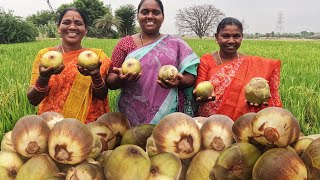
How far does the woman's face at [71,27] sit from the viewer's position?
3.01 m

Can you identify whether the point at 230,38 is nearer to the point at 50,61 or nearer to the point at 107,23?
the point at 50,61

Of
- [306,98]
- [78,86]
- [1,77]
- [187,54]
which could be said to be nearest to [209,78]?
[187,54]

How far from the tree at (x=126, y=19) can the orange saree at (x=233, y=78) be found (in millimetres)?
54443

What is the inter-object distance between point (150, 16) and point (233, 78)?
2.78 ft

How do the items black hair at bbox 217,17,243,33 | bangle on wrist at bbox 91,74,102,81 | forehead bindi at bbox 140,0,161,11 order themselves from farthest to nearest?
black hair at bbox 217,17,243,33, forehead bindi at bbox 140,0,161,11, bangle on wrist at bbox 91,74,102,81

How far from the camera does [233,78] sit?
312cm

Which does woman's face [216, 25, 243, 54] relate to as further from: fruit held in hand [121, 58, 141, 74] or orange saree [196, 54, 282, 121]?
fruit held in hand [121, 58, 141, 74]

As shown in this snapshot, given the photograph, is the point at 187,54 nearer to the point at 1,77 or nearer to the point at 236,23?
the point at 236,23

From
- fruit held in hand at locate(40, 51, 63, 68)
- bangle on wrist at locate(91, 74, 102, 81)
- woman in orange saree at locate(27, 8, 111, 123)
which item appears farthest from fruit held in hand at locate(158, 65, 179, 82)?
fruit held in hand at locate(40, 51, 63, 68)

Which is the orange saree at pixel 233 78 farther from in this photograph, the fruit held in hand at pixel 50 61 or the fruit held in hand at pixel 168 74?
the fruit held in hand at pixel 50 61

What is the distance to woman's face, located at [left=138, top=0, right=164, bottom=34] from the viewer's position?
293cm

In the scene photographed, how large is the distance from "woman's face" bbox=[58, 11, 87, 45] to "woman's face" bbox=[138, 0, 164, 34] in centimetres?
50

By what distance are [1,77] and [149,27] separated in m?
2.83

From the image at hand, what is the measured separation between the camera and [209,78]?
3.16 metres
